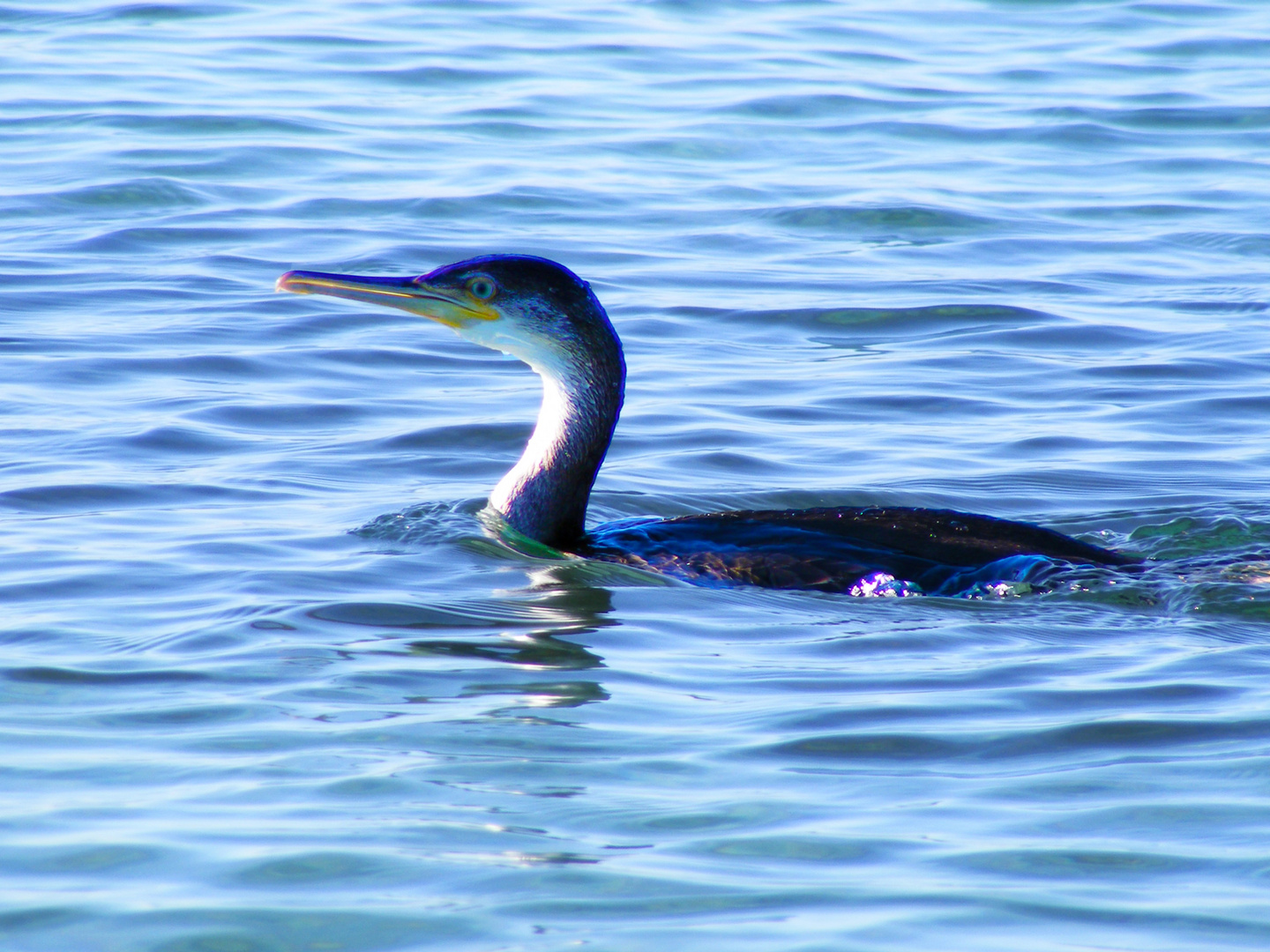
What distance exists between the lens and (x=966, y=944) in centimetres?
375

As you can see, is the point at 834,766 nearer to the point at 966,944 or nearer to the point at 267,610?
the point at 966,944

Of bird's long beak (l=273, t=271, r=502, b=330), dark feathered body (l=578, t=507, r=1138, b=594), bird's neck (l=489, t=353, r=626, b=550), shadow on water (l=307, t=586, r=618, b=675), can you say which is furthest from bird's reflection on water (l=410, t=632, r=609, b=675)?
bird's long beak (l=273, t=271, r=502, b=330)

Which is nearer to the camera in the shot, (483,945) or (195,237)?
(483,945)

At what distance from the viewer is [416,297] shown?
7.08 meters

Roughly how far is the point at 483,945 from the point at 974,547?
2.86 meters

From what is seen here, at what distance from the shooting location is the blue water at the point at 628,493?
407 centimetres

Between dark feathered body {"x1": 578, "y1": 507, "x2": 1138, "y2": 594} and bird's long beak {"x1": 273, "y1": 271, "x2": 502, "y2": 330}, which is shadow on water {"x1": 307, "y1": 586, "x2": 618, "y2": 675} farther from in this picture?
bird's long beak {"x1": 273, "y1": 271, "x2": 502, "y2": 330}

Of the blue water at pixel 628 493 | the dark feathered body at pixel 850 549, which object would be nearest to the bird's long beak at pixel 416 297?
the blue water at pixel 628 493

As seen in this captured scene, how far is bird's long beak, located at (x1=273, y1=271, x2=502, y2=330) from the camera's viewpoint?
6969 millimetres

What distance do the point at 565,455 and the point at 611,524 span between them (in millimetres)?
309

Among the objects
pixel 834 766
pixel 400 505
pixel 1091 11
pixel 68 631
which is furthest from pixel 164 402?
pixel 1091 11

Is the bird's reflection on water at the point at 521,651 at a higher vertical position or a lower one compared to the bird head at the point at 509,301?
lower

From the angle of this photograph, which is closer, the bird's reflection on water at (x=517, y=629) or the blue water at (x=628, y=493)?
the blue water at (x=628, y=493)

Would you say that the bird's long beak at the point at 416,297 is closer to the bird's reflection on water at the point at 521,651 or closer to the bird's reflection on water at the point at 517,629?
the bird's reflection on water at the point at 517,629
